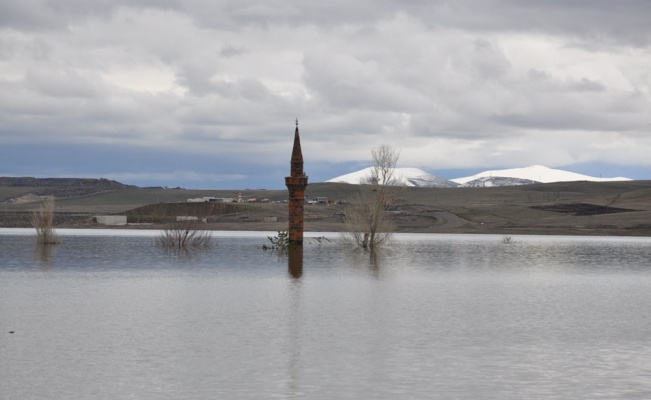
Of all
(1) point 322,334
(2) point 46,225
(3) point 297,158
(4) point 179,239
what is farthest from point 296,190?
(1) point 322,334

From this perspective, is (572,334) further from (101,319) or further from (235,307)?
(101,319)

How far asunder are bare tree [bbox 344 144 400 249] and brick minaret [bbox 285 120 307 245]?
4.56 meters

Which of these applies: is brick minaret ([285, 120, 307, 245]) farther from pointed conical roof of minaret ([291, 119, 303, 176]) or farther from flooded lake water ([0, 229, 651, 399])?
flooded lake water ([0, 229, 651, 399])

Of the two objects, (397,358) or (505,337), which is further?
(505,337)

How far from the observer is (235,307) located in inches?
1372

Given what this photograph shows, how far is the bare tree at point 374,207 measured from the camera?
81.6 m

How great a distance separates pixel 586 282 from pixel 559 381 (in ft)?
95.3

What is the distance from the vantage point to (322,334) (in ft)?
92.1

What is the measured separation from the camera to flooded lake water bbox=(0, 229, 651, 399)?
20562 mm

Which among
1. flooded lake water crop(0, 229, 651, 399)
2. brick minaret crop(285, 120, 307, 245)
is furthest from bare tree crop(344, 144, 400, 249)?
flooded lake water crop(0, 229, 651, 399)

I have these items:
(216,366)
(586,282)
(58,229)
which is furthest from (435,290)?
(58,229)

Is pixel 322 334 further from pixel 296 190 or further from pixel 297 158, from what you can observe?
pixel 297 158

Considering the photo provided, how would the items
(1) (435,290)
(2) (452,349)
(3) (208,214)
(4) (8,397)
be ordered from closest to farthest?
(4) (8,397) < (2) (452,349) < (1) (435,290) < (3) (208,214)

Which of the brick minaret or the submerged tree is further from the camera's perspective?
the brick minaret
